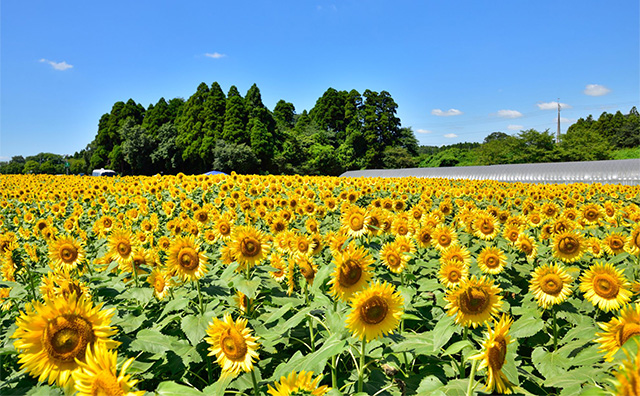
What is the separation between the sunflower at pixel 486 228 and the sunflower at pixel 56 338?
386 centimetres

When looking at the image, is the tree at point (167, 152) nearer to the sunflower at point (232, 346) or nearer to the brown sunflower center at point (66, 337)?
the sunflower at point (232, 346)

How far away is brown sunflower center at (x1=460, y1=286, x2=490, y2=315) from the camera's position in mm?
1878

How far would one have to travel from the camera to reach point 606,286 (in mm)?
2391

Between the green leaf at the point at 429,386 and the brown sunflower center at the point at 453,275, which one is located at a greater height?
the brown sunflower center at the point at 453,275

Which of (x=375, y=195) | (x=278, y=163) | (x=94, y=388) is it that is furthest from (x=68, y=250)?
(x=278, y=163)

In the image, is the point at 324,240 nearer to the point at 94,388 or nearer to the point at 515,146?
Answer: the point at 94,388

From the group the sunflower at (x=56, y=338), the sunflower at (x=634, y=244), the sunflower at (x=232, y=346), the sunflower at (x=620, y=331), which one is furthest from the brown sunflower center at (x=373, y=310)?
the sunflower at (x=634, y=244)

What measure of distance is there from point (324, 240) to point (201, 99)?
162 feet

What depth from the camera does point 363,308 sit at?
1.56 meters

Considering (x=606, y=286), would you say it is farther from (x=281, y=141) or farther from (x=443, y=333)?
(x=281, y=141)

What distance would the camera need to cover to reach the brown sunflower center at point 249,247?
243 centimetres

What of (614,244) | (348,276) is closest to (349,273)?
(348,276)

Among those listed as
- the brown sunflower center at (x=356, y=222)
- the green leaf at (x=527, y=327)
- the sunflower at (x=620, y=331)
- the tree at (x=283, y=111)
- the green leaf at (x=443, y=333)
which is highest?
the tree at (x=283, y=111)

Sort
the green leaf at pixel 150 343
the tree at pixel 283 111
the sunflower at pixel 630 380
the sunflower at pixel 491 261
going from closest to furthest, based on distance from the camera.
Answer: the sunflower at pixel 630 380
the green leaf at pixel 150 343
the sunflower at pixel 491 261
the tree at pixel 283 111
